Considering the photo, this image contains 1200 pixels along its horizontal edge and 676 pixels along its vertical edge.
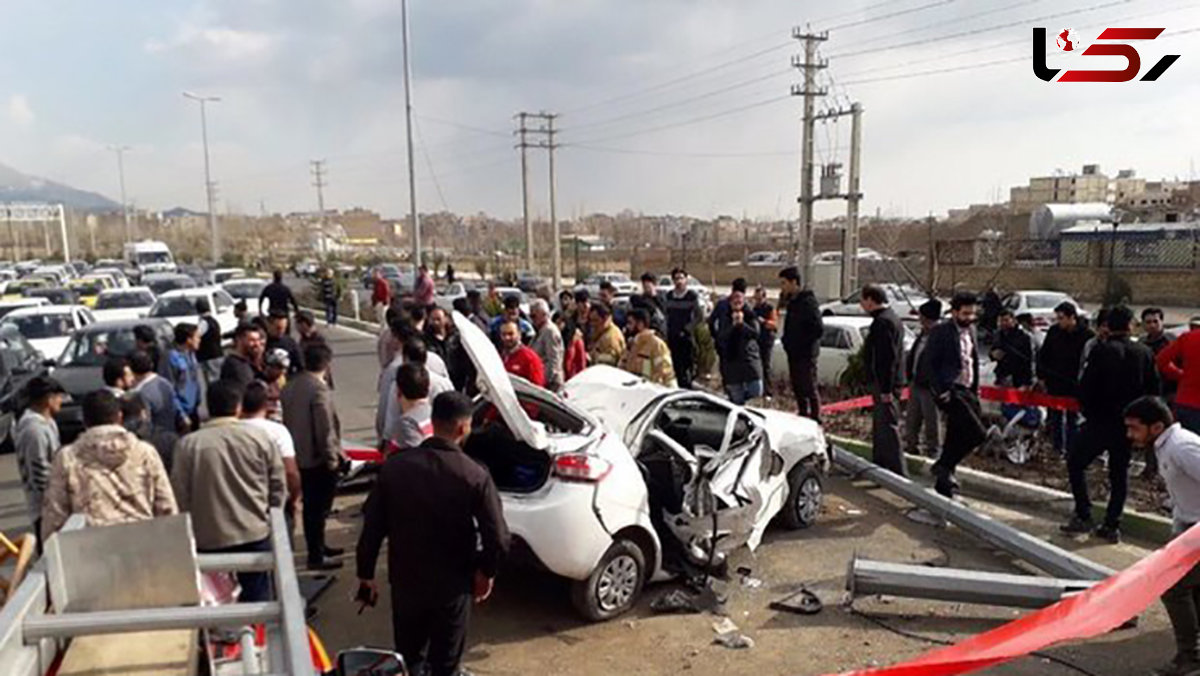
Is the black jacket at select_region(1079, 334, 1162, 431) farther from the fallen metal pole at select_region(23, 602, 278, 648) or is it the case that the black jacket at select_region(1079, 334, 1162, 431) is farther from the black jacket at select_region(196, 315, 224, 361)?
the black jacket at select_region(196, 315, 224, 361)

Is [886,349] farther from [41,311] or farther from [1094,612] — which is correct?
[41,311]

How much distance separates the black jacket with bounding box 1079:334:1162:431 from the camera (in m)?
6.56

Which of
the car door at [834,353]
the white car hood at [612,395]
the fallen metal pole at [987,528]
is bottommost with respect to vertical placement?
the fallen metal pole at [987,528]

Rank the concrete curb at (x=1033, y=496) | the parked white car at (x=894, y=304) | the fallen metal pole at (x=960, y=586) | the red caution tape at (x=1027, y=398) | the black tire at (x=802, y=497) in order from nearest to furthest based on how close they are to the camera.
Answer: the fallen metal pole at (x=960, y=586)
the concrete curb at (x=1033, y=496)
the black tire at (x=802, y=497)
the red caution tape at (x=1027, y=398)
the parked white car at (x=894, y=304)

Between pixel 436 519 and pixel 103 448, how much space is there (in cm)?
185

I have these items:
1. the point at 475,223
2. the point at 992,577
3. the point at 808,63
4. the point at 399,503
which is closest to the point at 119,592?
the point at 399,503

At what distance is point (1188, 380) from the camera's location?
24.1ft

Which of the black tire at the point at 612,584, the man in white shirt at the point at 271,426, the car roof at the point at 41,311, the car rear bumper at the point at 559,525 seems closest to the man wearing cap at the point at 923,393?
the black tire at the point at 612,584

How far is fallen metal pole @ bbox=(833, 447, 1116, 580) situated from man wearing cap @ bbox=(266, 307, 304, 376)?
583cm

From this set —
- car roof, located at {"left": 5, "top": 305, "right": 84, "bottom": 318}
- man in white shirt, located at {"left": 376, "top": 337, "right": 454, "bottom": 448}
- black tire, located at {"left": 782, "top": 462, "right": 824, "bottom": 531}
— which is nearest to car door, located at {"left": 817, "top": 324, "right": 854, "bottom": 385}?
black tire, located at {"left": 782, "top": 462, "right": 824, "bottom": 531}

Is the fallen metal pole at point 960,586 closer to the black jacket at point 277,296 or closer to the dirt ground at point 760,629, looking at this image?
the dirt ground at point 760,629

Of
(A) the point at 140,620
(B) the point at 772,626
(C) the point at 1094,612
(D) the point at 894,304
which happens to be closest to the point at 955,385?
(B) the point at 772,626

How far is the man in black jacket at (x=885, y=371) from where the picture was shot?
7887mm

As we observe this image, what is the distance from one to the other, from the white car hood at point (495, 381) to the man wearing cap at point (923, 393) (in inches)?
183
